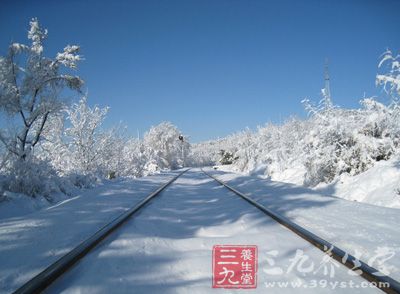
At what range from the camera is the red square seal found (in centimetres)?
309

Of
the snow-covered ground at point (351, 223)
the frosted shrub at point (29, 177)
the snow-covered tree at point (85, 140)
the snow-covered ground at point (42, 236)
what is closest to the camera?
the snow-covered ground at point (42, 236)

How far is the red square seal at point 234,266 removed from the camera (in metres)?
3.09

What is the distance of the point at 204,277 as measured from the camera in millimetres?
3240

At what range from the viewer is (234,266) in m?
3.43

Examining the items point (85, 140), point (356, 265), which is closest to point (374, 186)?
point (356, 265)

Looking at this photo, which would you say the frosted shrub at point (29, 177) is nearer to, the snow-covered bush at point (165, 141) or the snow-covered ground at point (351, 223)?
the snow-covered ground at point (351, 223)

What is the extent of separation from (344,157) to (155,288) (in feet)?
41.2

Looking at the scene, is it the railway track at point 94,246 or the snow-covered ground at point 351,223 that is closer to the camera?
the railway track at point 94,246

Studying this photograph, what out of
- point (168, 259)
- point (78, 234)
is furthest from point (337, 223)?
point (78, 234)

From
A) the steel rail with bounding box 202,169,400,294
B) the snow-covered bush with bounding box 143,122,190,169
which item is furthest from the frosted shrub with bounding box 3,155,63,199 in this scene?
the snow-covered bush with bounding box 143,122,190,169

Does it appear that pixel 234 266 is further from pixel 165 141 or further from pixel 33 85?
pixel 165 141

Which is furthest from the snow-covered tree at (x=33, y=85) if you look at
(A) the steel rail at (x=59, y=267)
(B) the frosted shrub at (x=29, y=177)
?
(A) the steel rail at (x=59, y=267)

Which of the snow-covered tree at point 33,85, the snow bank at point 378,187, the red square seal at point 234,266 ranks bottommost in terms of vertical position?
the red square seal at point 234,266

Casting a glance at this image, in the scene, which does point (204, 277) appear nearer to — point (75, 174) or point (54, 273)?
point (54, 273)
